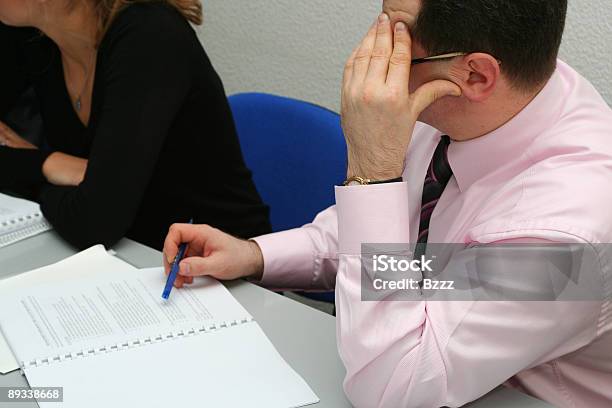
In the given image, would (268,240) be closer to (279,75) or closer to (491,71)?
(491,71)

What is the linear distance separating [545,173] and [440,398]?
311mm

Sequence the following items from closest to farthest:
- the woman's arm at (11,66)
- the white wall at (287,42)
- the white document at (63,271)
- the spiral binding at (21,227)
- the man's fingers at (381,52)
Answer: the man's fingers at (381,52) → the white document at (63,271) → the spiral binding at (21,227) → the woman's arm at (11,66) → the white wall at (287,42)

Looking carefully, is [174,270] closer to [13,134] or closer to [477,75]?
[477,75]

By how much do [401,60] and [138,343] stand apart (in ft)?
1.74

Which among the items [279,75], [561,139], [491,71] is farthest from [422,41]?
[279,75]

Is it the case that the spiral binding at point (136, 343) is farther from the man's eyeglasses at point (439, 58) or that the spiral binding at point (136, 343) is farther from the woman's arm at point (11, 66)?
the woman's arm at point (11, 66)

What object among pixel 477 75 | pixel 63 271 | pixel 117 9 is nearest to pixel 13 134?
pixel 117 9

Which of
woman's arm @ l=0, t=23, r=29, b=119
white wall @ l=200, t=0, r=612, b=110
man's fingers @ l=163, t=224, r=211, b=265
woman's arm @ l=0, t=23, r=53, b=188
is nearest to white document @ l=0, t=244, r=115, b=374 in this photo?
man's fingers @ l=163, t=224, r=211, b=265

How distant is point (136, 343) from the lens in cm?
105

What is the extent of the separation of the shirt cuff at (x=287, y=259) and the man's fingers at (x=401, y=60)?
424mm

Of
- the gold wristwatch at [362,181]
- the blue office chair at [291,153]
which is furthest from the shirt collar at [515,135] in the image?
the blue office chair at [291,153]

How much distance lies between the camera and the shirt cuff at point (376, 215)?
97 centimetres

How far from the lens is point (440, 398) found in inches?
35.7

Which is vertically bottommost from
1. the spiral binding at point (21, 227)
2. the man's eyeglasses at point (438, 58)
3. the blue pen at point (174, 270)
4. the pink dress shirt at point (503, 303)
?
the spiral binding at point (21, 227)
